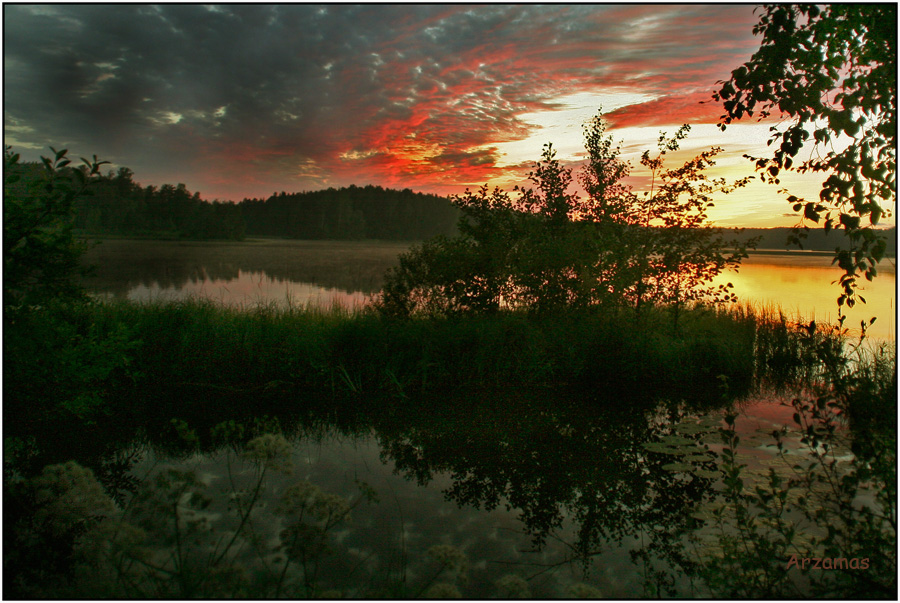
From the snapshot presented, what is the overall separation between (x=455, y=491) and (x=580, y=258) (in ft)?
17.4

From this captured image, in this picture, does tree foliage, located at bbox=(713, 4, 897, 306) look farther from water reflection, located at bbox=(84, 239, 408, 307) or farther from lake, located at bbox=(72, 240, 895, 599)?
water reflection, located at bbox=(84, 239, 408, 307)

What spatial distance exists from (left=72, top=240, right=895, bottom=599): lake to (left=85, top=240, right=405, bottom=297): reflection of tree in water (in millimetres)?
9691

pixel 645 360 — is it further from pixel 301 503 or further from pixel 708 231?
pixel 301 503

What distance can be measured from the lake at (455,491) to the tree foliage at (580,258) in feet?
7.26

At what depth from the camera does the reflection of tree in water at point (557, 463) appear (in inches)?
155

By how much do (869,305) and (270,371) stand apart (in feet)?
64.5

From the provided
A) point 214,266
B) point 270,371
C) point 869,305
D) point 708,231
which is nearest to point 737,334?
point 708,231

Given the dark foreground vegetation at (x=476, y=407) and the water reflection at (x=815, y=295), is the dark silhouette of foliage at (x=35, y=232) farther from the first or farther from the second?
the water reflection at (x=815, y=295)

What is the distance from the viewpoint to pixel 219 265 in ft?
73.6

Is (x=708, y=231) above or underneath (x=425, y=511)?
above

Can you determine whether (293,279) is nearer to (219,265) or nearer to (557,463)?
(219,265)

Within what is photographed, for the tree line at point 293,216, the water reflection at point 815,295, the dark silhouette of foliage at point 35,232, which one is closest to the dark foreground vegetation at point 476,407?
the dark silhouette of foliage at point 35,232

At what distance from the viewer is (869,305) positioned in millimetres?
16844

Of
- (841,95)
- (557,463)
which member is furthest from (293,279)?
(841,95)
